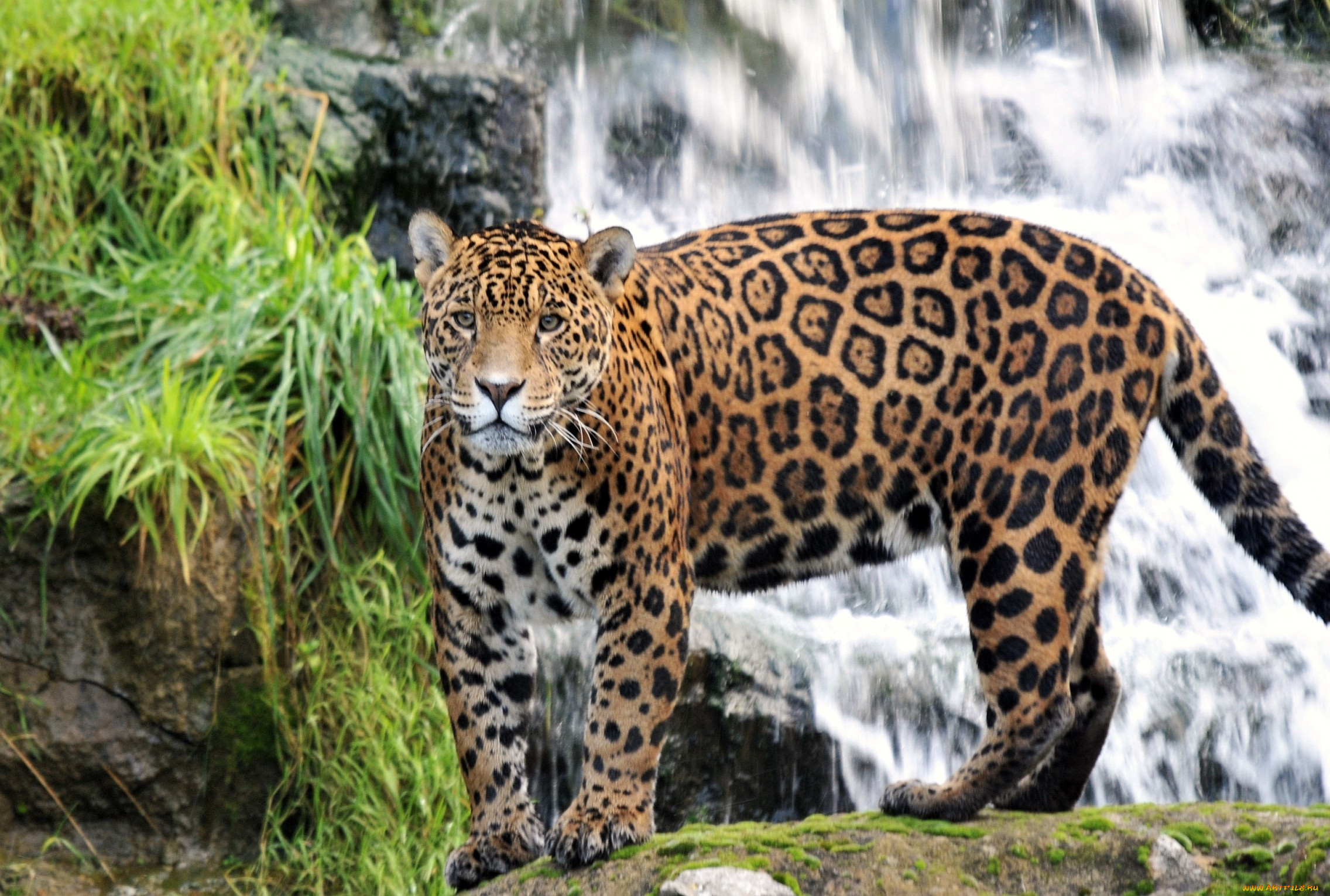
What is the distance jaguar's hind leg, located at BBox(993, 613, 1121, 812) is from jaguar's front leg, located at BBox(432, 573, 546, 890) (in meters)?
1.95

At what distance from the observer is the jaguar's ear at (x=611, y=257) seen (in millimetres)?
5016

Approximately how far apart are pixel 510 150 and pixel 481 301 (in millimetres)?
6713

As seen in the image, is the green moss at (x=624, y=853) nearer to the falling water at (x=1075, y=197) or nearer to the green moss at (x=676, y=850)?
the green moss at (x=676, y=850)

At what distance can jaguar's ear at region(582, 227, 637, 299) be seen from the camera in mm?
5016

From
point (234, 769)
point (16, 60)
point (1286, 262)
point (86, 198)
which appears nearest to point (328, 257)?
point (86, 198)

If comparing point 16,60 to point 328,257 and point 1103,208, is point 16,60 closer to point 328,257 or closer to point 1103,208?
point 328,257

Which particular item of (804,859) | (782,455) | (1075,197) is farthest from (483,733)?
(1075,197)

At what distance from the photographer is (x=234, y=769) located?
7.84 meters

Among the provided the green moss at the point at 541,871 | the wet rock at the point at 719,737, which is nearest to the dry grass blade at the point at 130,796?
the wet rock at the point at 719,737

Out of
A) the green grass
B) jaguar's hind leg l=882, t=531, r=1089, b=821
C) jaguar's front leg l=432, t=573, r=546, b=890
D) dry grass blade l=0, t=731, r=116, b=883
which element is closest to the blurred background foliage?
the green grass

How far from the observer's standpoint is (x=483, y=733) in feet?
17.6

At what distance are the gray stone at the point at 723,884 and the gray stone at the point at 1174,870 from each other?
1.27 metres

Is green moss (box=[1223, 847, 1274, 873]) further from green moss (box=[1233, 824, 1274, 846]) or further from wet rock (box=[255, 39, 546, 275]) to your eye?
wet rock (box=[255, 39, 546, 275])

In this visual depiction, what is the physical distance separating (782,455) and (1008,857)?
5.68 ft
